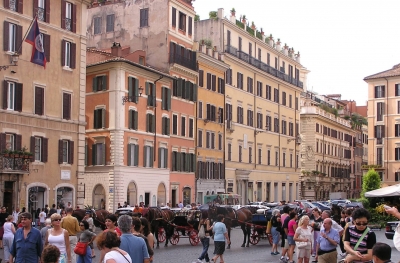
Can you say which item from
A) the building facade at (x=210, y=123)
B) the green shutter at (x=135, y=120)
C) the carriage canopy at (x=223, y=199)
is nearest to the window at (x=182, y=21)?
the building facade at (x=210, y=123)

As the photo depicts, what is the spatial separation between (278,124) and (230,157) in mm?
12931

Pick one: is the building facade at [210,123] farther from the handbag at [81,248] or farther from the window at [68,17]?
the handbag at [81,248]

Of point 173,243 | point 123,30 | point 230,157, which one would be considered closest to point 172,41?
point 123,30

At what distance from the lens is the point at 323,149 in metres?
92.9

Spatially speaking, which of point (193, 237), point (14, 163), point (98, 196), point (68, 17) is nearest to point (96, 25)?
point (98, 196)

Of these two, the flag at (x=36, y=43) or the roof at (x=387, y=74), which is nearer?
the flag at (x=36, y=43)

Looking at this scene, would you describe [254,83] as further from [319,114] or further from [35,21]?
[35,21]

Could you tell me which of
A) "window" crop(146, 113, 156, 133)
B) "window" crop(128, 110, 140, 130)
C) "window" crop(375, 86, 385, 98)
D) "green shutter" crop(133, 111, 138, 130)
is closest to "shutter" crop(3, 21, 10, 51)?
"window" crop(128, 110, 140, 130)

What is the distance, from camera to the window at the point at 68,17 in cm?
4072

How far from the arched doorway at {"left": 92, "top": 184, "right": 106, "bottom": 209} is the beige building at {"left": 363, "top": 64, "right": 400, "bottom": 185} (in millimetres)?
42209

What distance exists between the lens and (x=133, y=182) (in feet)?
159

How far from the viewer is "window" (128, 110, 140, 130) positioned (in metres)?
48.2

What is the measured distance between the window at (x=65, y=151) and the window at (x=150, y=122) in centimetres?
972

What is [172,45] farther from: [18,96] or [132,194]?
[18,96]
